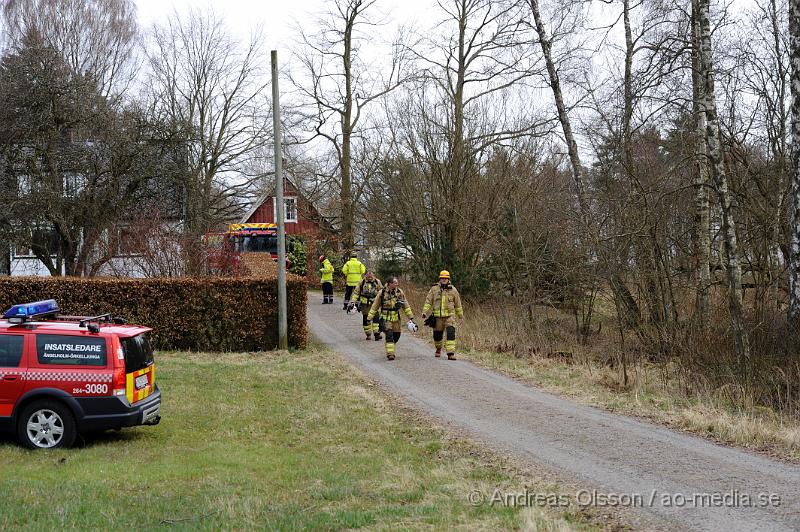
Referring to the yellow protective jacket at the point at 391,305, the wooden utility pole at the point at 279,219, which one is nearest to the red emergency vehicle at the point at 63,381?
the yellow protective jacket at the point at 391,305

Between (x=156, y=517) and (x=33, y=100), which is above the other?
(x=33, y=100)

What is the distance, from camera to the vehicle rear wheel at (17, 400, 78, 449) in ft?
30.1

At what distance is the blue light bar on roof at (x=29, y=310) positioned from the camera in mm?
9555

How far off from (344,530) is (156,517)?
169cm

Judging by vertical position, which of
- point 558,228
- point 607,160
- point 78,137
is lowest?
point 558,228

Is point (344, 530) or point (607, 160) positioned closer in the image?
point (344, 530)

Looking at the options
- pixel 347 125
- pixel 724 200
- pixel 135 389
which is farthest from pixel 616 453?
pixel 347 125

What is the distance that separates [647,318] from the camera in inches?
672

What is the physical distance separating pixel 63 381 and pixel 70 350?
0.38 m

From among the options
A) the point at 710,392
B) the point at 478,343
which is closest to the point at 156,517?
the point at 710,392

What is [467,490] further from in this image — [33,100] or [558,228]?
[33,100]

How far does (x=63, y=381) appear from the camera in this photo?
365 inches

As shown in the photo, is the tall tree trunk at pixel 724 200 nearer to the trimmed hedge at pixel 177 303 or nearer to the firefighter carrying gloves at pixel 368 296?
the firefighter carrying gloves at pixel 368 296

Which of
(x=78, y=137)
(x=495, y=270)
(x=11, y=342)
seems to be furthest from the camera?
(x=78, y=137)
